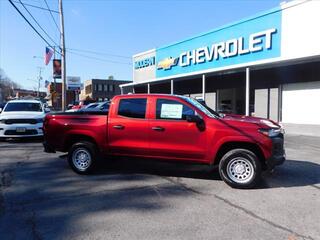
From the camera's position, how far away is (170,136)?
288 inches

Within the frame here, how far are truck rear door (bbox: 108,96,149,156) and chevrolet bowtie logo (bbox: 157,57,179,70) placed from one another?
63.2 ft

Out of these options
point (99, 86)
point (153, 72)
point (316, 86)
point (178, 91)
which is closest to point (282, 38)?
point (316, 86)

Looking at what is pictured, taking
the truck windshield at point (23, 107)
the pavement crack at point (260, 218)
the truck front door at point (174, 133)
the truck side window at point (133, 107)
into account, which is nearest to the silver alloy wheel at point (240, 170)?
the truck front door at point (174, 133)

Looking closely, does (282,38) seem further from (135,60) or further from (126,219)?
(135,60)

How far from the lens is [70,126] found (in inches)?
318

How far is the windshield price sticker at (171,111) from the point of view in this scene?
7.38 metres

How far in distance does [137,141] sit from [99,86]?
273 feet

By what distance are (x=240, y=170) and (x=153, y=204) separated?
2.05 meters

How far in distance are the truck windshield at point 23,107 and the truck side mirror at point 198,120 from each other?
10989 millimetres

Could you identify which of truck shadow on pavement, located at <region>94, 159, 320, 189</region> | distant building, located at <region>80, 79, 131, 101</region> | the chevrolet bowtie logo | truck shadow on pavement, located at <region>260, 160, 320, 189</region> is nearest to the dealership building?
the chevrolet bowtie logo

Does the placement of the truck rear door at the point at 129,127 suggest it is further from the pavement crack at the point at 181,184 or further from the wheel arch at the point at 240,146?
A: the wheel arch at the point at 240,146

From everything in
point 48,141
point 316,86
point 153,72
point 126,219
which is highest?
point 153,72

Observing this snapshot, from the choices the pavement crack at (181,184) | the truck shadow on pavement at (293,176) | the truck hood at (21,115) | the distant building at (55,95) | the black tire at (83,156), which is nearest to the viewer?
the pavement crack at (181,184)

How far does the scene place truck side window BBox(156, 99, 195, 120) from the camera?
24.0 feet
